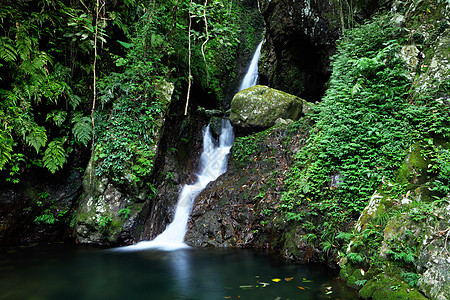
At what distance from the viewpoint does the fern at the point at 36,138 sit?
246 inches

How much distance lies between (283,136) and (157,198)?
4.37 meters

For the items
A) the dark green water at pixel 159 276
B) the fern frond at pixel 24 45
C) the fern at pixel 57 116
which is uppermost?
the fern frond at pixel 24 45

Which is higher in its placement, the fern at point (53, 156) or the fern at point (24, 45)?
the fern at point (24, 45)

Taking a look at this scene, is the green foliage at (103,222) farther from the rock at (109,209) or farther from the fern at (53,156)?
the fern at (53,156)

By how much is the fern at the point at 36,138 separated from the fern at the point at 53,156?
0.43 metres

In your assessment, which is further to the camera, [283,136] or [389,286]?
[283,136]

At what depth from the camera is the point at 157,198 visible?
25.3ft

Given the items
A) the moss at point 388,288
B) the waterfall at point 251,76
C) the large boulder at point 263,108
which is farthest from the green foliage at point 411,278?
the waterfall at point 251,76

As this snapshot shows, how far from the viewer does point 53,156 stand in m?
6.79

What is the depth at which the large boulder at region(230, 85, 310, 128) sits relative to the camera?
29.5ft

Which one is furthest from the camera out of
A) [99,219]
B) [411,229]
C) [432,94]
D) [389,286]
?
[99,219]

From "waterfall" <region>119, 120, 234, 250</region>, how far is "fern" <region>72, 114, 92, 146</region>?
321 cm

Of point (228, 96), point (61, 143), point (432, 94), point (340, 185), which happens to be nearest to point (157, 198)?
point (61, 143)

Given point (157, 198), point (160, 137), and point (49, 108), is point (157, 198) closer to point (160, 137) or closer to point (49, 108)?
point (160, 137)
